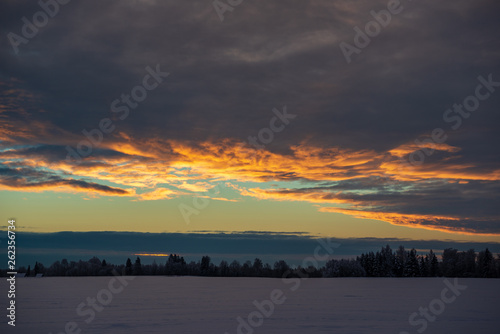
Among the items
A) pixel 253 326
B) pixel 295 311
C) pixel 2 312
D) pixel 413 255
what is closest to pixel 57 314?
pixel 2 312

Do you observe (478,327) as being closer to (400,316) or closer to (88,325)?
(400,316)

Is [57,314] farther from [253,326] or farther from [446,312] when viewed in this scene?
[446,312]

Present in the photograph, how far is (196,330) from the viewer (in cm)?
3672

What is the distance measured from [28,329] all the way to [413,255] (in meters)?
187

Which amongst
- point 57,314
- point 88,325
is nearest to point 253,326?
point 88,325

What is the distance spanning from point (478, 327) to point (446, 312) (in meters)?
14.9

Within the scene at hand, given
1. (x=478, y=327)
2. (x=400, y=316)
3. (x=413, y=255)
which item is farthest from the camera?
(x=413, y=255)

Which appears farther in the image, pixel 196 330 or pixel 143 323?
pixel 143 323

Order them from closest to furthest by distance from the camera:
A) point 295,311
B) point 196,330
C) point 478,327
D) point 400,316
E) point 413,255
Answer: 1. point 196,330
2. point 478,327
3. point 400,316
4. point 295,311
5. point 413,255

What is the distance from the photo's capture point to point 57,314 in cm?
4850

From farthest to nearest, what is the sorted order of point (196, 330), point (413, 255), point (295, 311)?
1. point (413, 255)
2. point (295, 311)
3. point (196, 330)

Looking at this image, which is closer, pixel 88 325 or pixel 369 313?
pixel 88 325

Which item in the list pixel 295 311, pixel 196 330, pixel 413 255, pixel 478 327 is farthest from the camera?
pixel 413 255

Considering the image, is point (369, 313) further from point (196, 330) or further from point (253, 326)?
point (196, 330)
